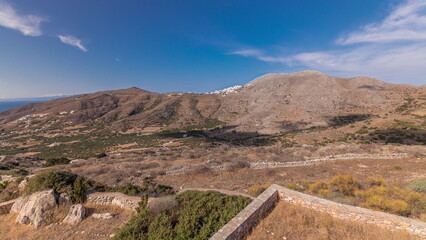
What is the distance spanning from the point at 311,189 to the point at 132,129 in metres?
72.3

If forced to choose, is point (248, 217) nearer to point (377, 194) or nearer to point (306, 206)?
point (306, 206)

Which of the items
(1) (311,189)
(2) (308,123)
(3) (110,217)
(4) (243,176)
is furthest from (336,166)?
(2) (308,123)

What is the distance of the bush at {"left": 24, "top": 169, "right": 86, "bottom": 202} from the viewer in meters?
9.37

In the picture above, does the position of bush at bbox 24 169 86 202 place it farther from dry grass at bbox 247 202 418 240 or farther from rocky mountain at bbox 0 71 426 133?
rocky mountain at bbox 0 71 426 133

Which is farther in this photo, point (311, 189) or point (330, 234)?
point (311, 189)

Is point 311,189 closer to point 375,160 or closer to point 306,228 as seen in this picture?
point 306,228

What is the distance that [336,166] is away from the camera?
1559 centimetres

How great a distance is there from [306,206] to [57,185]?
12.8m

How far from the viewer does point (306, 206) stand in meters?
6.57

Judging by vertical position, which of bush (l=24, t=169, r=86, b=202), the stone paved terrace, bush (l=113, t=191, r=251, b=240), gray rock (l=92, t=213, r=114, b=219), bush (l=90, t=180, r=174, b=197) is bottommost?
bush (l=90, t=180, r=174, b=197)

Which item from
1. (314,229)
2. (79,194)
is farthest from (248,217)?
(79,194)

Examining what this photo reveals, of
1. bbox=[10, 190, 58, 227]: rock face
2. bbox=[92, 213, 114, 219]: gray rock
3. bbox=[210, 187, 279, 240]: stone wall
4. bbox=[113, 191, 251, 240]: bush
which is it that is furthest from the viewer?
bbox=[92, 213, 114, 219]: gray rock

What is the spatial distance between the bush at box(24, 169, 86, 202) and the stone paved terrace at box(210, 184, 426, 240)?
883 cm

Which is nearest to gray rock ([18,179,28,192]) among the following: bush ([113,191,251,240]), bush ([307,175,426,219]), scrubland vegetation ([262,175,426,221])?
bush ([113,191,251,240])
